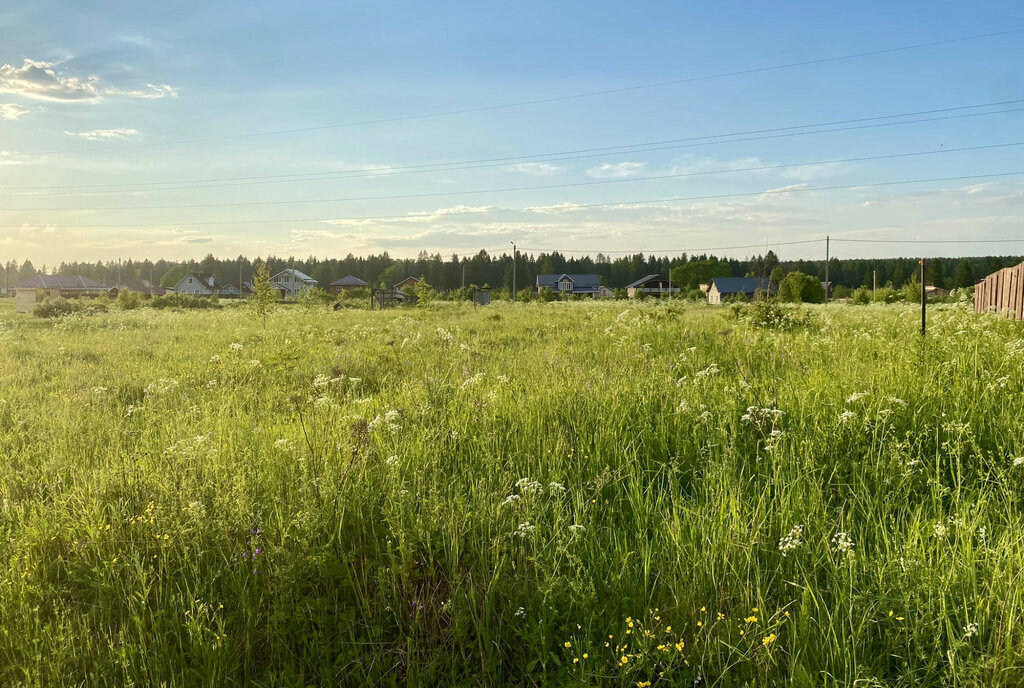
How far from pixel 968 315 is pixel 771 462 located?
6858 mm

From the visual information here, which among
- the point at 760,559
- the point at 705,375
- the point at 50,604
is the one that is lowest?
the point at 50,604

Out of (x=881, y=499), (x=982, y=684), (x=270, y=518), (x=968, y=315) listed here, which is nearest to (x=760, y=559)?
(x=982, y=684)

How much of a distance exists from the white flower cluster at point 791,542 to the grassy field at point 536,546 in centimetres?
2

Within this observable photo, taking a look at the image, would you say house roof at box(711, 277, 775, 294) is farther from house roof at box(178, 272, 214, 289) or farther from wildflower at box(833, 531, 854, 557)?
wildflower at box(833, 531, 854, 557)

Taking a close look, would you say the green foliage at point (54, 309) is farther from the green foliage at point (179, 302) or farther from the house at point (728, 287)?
the house at point (728, 287)

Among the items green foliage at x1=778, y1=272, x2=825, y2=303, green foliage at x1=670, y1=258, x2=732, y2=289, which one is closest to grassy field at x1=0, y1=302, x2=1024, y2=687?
green foliage at x1=778, y1=272, x2=825, y2=303

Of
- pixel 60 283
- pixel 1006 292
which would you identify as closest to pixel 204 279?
pixel 60 283

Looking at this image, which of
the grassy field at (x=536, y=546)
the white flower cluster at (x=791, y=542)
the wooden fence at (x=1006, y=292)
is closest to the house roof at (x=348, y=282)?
the wooden fence at (x=1006, y=292)

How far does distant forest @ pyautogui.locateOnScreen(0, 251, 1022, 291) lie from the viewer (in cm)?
10325

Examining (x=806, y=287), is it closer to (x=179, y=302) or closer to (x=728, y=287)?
(x=728, y=287)

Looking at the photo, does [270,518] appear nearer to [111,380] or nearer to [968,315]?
[111,380]

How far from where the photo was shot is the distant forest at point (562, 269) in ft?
339

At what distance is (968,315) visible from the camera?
28.3ft

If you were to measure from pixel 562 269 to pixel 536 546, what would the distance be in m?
138
